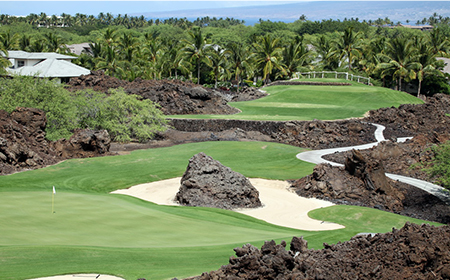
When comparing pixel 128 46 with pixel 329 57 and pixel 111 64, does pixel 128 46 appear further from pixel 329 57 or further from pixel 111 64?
pixel 329 57

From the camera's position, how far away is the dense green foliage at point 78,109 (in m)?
34.9

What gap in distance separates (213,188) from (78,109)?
19.3 meters

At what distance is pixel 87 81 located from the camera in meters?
63.9

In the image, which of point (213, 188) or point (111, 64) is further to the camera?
point (111, 64)

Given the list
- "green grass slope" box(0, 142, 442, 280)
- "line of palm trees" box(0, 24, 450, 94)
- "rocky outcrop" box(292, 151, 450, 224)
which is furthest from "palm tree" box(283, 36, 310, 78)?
"green grass slope" box(0, 142, 442, 280)

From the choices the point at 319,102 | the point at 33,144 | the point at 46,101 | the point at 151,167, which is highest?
the point at 46,101

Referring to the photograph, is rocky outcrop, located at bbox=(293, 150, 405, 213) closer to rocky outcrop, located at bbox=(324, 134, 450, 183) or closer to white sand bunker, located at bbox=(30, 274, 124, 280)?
rocky outcrop, located at bbox=(324, 134, 450, 183)

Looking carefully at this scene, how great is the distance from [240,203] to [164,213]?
5360 millimetres

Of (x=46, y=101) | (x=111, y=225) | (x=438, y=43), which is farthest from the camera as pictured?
(x=438, y=43)

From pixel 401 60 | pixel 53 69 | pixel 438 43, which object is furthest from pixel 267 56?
pixel 438 43

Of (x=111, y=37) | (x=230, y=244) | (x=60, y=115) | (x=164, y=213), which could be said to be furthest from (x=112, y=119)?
(x=111, y=37)

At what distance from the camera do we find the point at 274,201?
23.9 metres

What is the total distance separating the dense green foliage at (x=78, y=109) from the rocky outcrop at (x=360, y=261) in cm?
2715

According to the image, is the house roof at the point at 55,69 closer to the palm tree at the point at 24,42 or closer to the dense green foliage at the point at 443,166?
the palm tree at the point at 24,42
